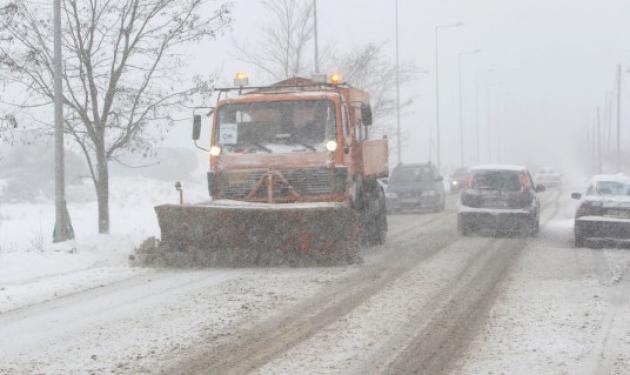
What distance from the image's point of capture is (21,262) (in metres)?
13.4

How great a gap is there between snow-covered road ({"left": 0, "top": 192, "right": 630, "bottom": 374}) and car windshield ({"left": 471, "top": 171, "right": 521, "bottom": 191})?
5.56 meters

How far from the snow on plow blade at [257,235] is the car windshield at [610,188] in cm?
582

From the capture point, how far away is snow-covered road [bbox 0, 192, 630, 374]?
7.02 metres

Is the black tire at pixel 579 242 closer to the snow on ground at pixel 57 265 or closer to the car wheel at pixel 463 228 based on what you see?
the car wheel at pixel 463 228

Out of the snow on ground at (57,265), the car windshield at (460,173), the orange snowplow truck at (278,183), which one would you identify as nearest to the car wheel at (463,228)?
the orange snowplow truck at (278,183)

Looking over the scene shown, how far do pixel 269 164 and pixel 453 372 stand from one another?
783 centimetres

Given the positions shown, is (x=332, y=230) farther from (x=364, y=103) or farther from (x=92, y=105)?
(x=92, y=105)

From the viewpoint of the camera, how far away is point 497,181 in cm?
1959

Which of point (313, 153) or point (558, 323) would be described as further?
point (313, 153)

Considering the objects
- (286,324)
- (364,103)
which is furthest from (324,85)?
(286,324)

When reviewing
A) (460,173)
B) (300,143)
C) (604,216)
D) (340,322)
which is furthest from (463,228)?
(460,173)

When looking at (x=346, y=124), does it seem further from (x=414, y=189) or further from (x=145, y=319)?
(x=414, y=189)

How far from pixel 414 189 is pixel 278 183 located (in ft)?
51.8

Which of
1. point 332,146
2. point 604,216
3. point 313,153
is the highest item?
point 332,146
